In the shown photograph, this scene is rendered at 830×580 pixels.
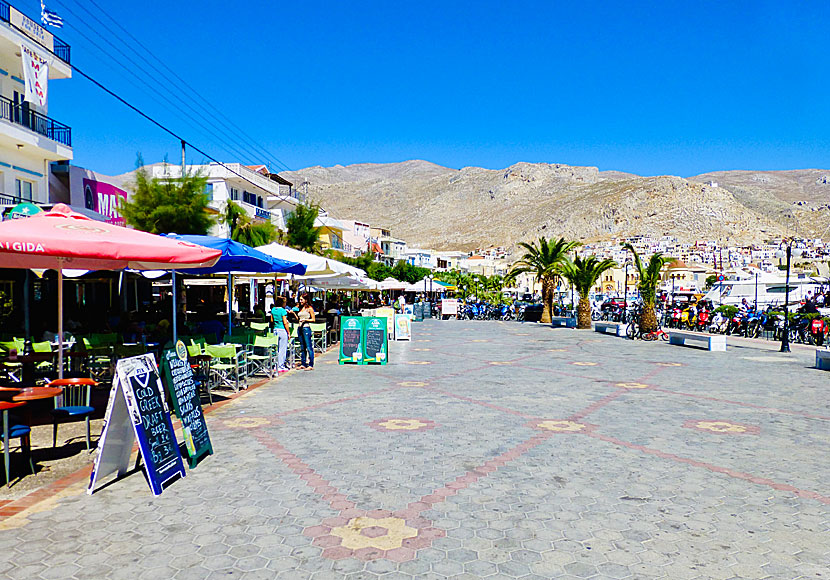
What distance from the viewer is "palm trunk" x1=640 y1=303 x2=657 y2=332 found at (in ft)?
73.1

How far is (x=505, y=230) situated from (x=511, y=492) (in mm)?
158277

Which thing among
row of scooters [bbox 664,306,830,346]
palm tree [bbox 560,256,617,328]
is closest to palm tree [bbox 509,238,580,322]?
palm tree [bbox 560,256,617,328]

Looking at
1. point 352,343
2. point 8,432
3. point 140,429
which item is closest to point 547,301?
point 352,343

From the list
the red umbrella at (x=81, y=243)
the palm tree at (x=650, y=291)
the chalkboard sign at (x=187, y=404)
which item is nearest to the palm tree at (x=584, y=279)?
the palm tree at (x=650, y=291)

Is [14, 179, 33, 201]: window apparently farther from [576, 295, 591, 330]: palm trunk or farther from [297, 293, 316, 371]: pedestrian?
[576, 295, 591, 330]: palm trunk

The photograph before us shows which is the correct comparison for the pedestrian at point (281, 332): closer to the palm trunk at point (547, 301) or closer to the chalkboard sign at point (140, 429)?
the chalkboard sign at point (140, 429)

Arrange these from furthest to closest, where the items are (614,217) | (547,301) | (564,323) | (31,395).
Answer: (614,217) < (547,301) < (564,323) < (31,395)

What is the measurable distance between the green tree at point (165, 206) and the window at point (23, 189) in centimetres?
314

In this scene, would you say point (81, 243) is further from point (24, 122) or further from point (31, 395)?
point (24, 122)

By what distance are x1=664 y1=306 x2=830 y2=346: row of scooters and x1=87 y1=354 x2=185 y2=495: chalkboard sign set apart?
19.2 m

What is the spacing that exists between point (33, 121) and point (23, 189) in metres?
2.15

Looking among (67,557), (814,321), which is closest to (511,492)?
(67,557)

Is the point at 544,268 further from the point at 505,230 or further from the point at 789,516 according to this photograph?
the point at 505,230

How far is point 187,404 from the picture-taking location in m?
5.71
